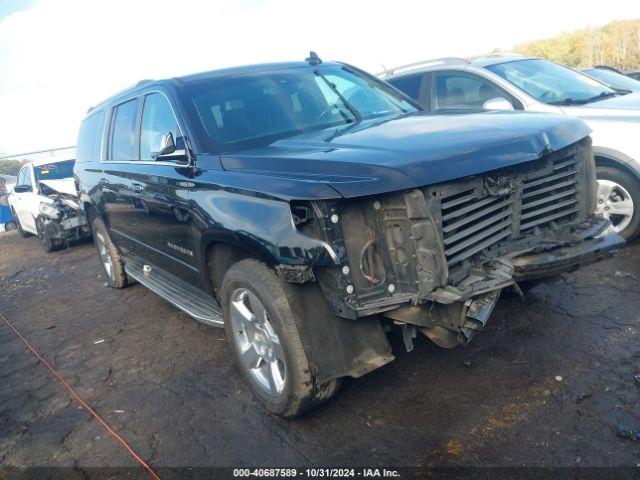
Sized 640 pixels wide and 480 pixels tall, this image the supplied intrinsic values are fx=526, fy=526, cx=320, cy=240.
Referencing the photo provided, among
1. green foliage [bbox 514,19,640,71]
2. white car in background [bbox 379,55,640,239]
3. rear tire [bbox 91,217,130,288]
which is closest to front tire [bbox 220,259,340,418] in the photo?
white car in background [bbox 379,55,640,239]

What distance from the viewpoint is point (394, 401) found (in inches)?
127

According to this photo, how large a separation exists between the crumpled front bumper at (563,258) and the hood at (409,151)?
547mm

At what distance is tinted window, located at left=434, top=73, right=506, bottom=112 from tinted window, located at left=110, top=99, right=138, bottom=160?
11.0 feet

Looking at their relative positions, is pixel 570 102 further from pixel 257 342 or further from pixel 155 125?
pixel 257 342

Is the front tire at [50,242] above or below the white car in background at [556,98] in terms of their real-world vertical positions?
below

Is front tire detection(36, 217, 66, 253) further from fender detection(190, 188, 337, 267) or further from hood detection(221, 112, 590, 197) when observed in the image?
hood detection(221, 112, 590, 197)

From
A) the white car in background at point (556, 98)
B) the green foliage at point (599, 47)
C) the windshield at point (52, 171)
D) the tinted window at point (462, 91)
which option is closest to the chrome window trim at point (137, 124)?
the white car in background at point (556, 98)

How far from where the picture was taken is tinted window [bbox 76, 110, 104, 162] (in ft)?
19.2

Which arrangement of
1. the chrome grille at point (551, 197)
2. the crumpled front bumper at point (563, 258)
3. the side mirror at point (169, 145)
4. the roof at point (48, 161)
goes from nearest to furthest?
the crumpled front bumper at point (563, 258) < the chrome grille at point (551, 197) < the side mirror at point (169, 145) < the roof at point (48, 161)

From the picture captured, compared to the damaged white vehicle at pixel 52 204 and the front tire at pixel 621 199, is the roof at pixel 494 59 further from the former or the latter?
the damaged white vehicle at pixel 52 204

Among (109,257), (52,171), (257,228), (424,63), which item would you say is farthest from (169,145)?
(52,171)

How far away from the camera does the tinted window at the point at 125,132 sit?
475 cm

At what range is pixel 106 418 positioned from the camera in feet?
11.9

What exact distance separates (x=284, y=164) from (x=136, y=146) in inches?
90.9
